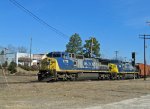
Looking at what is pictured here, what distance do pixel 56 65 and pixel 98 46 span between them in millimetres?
96582

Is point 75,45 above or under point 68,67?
above

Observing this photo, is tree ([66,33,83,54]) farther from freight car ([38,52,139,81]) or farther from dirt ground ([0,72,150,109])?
dirt ground ([0,72,150,109])

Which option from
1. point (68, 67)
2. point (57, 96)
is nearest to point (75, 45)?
point (68, 67)

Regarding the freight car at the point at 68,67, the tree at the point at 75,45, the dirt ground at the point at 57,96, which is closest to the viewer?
the dirt ground at the point at 57,96

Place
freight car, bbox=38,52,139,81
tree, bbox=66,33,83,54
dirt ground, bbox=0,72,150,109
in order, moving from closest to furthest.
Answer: dirt ground, bbox=0,72,150,109 < freight car, bbox=38,52,139,81 < tree, bbox=66,33,83,54

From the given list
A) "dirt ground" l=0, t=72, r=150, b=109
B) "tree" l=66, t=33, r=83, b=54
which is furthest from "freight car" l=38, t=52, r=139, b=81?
"tree" l=66, t=33, r=83, b=54

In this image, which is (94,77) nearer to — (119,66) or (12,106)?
(119,66)

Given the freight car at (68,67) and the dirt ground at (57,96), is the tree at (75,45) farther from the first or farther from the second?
the dirt ground at (57,96)

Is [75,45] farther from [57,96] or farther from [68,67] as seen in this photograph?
[57,96]

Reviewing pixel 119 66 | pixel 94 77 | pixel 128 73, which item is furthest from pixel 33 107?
pixel 128 73

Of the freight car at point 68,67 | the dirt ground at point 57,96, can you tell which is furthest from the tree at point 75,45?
the dirt ground at point 57,96

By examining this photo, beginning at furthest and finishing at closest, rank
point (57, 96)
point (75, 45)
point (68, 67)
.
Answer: point (75, 45), point (68, 67), point (57, 96)

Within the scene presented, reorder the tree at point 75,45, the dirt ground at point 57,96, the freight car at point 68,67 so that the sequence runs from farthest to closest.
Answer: the tree at point 75,45, the freight car at point 68,67, the dirt ground at point 57,96

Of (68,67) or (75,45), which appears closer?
(68,67)
